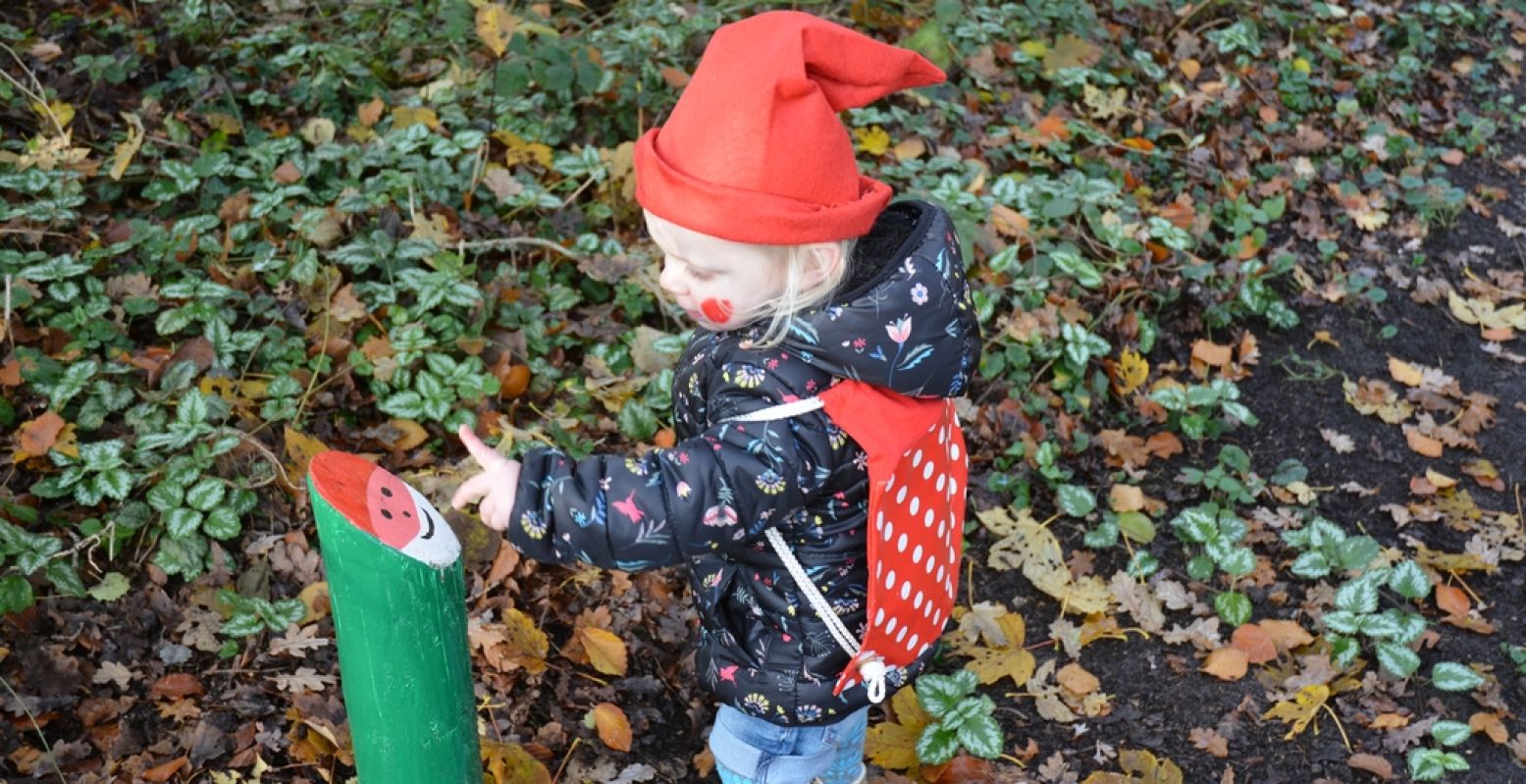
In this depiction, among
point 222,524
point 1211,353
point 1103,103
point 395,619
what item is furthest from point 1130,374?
point 395,619

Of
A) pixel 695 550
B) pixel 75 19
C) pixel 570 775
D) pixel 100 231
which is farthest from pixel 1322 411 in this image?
pixel 75 19

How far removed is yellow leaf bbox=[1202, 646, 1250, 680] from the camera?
3418mm

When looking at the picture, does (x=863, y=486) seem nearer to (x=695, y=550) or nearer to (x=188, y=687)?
(x=695, y=550)

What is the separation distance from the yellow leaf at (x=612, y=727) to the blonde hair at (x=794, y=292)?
4.38 feet

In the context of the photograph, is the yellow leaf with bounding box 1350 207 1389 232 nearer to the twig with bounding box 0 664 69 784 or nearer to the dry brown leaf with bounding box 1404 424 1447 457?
the dry brown leaf with bounding box 1404 424 1447 457

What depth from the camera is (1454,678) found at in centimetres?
337

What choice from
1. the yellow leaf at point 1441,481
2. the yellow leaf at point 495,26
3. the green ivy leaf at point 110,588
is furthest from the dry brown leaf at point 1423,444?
the green ivy leaf at point 110,588

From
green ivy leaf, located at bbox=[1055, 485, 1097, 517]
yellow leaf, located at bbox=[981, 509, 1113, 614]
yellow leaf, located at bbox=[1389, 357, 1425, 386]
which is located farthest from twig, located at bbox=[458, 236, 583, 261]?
yellow leaf, located at bbox=[1389, 357, 1425, 386]

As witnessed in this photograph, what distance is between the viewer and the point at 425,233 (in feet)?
13.0

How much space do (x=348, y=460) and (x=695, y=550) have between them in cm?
53

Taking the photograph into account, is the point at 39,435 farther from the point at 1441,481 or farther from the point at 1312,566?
the point at 1441,481

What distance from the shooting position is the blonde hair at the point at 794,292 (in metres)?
1.97

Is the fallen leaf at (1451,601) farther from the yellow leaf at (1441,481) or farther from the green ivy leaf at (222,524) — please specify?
the green ivy leaf at (222,524)

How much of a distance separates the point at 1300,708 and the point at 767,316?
2118mm
